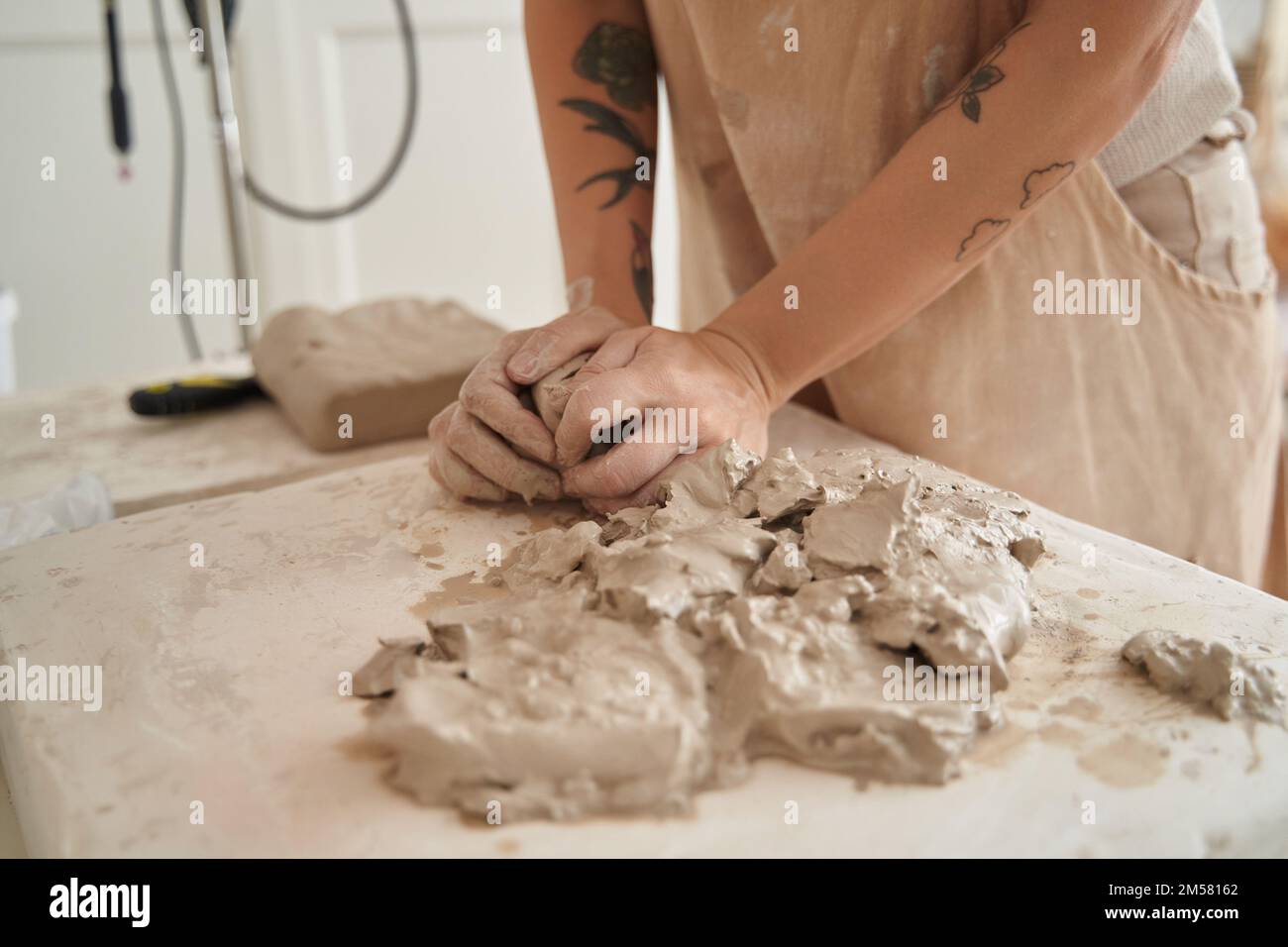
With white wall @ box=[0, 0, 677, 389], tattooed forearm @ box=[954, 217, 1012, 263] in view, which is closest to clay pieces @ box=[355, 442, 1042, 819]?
tattooed forearm @ box=[954, 217, 1012, 263]

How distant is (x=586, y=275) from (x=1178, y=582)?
32.5 inches

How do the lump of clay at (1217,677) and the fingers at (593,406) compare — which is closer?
the lump of clay at (1217,677)

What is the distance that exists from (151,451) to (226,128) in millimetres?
852

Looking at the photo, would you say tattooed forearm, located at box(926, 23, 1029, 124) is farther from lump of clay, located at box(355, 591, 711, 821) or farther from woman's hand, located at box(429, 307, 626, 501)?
lump of clay, located at box(355, 591, 711, 821)

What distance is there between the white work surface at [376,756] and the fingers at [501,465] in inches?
3.3

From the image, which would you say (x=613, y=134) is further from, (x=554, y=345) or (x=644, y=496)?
(x=644, y=496)

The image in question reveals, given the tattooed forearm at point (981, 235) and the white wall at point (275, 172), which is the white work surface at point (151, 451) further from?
the white wall at point (275, 172)

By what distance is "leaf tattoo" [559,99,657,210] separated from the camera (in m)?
1.43

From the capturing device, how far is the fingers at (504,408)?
1063mm

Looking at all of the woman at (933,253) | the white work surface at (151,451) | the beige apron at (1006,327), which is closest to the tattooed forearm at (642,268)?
the woman at (933,253)

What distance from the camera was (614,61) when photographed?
145 cm

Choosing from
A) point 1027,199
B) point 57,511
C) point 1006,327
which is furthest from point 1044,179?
point 57,511
